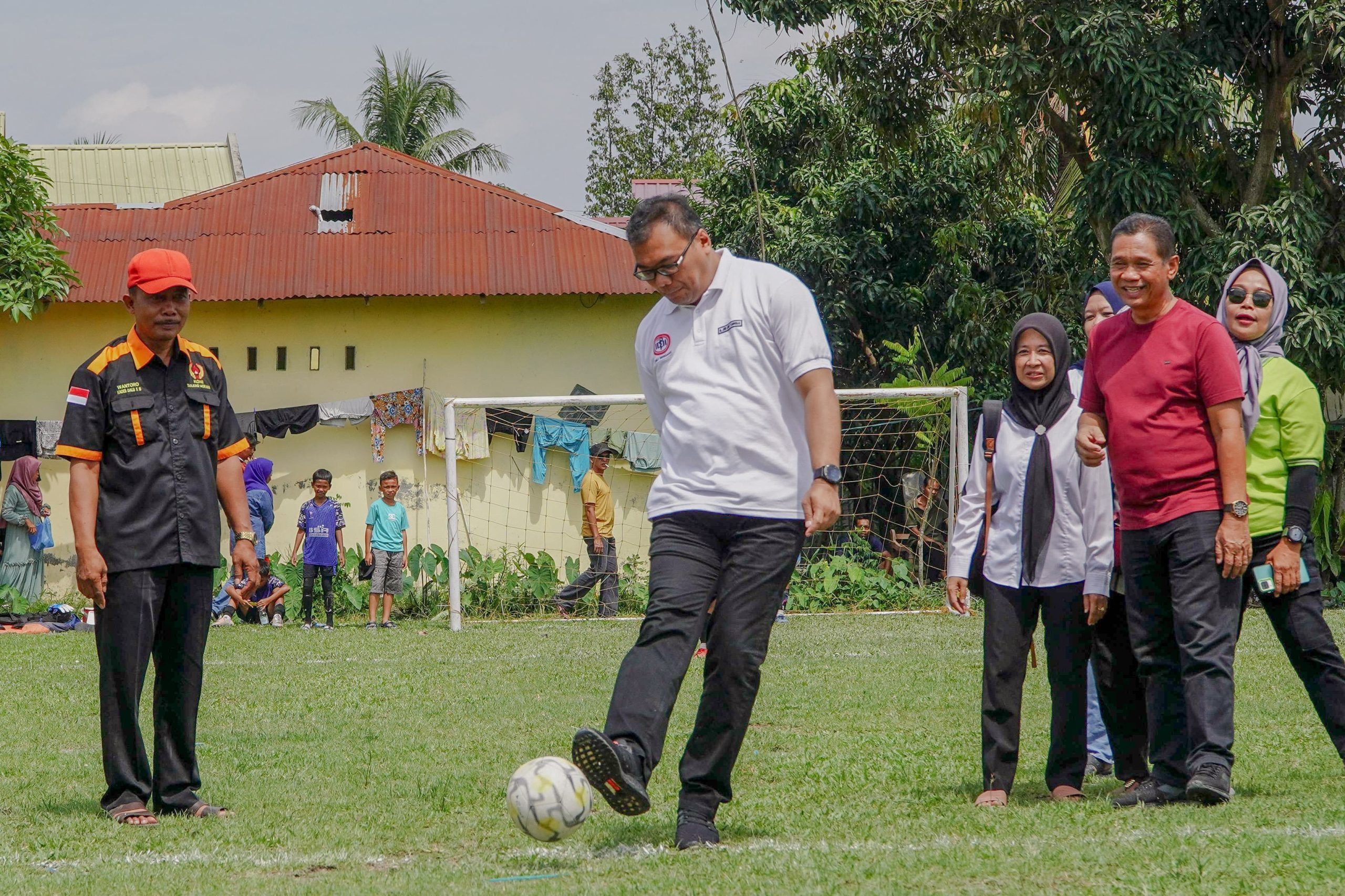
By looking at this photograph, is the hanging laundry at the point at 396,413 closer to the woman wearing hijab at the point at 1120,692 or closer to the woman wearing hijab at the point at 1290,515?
the woman wearing hijab at the point at 1120,692

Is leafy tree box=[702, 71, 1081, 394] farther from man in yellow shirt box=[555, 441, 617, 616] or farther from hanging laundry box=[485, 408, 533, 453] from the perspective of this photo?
man in yellow shirt box=[555, 441, 617, 616]

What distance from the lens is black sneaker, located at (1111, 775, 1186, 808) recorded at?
4895 millimetres

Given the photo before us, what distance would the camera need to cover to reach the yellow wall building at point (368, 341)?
19.6 meters

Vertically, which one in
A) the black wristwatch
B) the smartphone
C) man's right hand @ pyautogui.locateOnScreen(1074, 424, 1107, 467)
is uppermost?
man's right hand @ pyautogui.locateOnScreen(1074, 424, 1107, 467)

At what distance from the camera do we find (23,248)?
1831 cm

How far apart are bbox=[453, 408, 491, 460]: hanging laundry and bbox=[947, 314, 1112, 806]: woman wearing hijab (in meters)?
13.9

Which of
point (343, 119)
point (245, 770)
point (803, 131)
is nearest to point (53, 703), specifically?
point (245, 770)

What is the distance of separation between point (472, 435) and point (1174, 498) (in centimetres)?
1469

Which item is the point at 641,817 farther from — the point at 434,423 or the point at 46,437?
the point at 46,437

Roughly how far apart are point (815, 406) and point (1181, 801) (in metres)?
1.91

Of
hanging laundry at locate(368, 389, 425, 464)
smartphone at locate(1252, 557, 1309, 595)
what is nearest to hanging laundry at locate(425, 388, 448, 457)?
hanging laundry at locate(368, 389, 425, 464)

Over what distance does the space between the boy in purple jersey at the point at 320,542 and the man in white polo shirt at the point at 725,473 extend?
11367mm

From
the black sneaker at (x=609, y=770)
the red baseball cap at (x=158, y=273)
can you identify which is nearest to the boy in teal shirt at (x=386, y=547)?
the red baseball cap at (x=158, y=273)

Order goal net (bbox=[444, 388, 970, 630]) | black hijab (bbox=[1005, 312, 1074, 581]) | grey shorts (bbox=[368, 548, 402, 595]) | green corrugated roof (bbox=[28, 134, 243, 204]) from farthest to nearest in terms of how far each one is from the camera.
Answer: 1. green corrugated roof (bbox=[28, 134, 243, 204])
2. goal net (bbox=[444, 388, 970, 630])
3. grey shorts (bbox=[368, 548, 402, 595])
4. black hijab (bbox=[1005, 312, 1074, 581])
